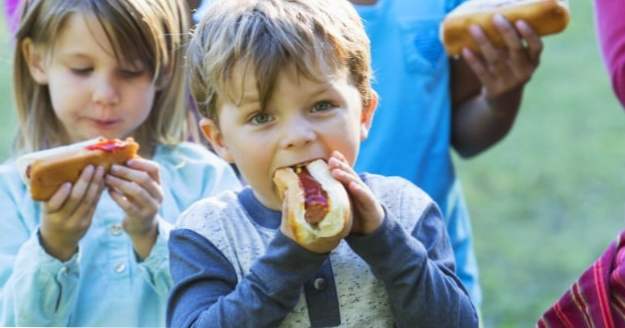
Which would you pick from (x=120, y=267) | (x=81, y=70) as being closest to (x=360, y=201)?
(x=120, y=267)

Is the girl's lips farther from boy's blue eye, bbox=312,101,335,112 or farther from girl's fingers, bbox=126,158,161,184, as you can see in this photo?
boy's blue eye, bbox=312,101,335,112

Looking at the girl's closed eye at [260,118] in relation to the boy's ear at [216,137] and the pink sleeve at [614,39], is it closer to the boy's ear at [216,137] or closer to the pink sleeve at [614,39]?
the boy's ear at [216,137]

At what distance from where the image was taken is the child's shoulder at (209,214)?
9.77ft

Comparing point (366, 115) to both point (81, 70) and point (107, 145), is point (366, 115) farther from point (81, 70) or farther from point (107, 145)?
point (81, 70)

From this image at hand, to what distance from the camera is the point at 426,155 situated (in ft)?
13.3

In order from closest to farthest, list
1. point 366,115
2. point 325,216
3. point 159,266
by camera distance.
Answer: point 325,216 < point 366,115 < point 159,266

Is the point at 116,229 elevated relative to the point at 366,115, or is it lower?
lower

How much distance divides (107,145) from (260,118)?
1.95 ft

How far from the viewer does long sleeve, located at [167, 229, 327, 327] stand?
9.11 ft

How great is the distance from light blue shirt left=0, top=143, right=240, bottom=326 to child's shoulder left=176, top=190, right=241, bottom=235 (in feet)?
1.42

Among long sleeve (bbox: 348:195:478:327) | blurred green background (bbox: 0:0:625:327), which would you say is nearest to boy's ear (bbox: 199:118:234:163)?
long sleeve (bbox: 348:195:478:327)

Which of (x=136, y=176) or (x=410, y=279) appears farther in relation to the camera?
(x=136, y=176)

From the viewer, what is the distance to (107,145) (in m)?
3.37

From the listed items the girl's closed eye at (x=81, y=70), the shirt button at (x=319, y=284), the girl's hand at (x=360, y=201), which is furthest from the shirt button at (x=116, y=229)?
the girl's hand at (x=360, y=201)
